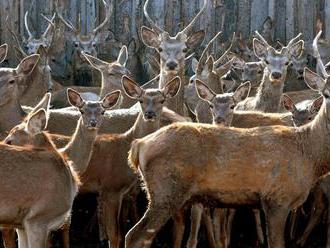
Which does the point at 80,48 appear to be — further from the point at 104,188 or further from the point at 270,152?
the point at 270,152

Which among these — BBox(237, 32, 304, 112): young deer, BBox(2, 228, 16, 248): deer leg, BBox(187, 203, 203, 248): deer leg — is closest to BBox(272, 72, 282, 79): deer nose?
BBox(237, 32, 304, 112): young deer

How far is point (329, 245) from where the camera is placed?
1310 cm

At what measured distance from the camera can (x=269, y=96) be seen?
15.3 m

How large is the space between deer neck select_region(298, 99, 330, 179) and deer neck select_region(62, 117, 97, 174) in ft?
7.40

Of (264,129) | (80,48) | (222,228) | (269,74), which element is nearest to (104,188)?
(222,228)

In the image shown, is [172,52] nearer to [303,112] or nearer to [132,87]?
[132,87]

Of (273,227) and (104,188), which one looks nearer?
(273,227)

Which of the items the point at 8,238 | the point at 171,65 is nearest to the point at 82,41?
the point at 171,65

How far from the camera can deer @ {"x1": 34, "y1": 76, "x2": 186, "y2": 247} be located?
12531 millimetres

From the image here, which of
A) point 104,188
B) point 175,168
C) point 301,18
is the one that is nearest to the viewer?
point 175,168

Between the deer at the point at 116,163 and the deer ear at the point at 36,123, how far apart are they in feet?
5.53

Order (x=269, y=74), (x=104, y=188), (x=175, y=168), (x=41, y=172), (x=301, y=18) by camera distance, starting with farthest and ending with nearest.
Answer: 1. (x=301, y=18)
2. (x=269, y=74)
3. (x=104, y=188)
4. (x=175, y=168)
5. (x=41, y=172)

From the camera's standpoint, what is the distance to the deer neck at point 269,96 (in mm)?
15227

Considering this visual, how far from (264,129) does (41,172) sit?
8.05 ft
